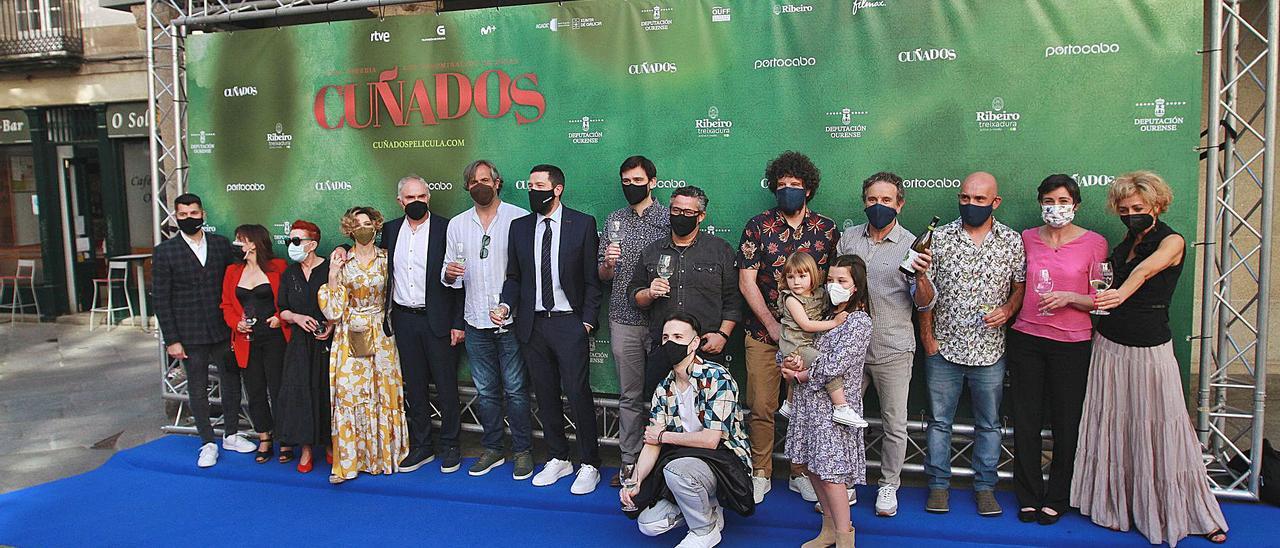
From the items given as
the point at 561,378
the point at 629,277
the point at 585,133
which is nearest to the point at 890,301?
the point at 629,277

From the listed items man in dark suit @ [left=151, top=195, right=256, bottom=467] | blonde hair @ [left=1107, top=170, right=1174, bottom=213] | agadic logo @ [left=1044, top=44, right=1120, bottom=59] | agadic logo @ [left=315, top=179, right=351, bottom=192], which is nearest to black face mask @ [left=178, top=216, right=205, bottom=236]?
man in dark suit @ [left=151, top=195, right=256, bottom=467]

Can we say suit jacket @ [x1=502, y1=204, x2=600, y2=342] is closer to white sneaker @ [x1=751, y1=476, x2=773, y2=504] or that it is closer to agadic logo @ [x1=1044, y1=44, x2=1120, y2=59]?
white sneaker @ [x1=751, y1=476, x2=773, y2=504]

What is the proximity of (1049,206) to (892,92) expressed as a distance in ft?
3.71

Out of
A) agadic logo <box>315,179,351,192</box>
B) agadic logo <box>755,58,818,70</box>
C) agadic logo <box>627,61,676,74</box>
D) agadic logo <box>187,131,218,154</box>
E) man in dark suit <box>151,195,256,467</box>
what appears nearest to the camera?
agadic logo <box>755,58,818,70</box>

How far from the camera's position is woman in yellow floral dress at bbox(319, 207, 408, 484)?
5.03 metres

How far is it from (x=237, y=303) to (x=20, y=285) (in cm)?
853

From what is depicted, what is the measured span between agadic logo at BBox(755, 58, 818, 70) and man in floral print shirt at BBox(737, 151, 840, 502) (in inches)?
26.0

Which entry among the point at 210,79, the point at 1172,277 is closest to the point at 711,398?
the point at 1172,277

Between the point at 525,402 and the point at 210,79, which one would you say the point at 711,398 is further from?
the point at 210,79

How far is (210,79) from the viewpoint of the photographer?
19.8 feet

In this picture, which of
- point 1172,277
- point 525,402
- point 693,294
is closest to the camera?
point 1172,277

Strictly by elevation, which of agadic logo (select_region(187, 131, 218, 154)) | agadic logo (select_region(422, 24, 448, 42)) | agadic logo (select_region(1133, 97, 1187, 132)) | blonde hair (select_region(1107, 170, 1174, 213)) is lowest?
blonde hair (select_region(1107, 170, 1174, 213))

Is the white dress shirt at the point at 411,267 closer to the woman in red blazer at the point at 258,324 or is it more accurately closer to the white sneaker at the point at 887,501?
the woman in red blazer at the point at 258,324

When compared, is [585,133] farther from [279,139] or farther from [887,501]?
[887,501]
